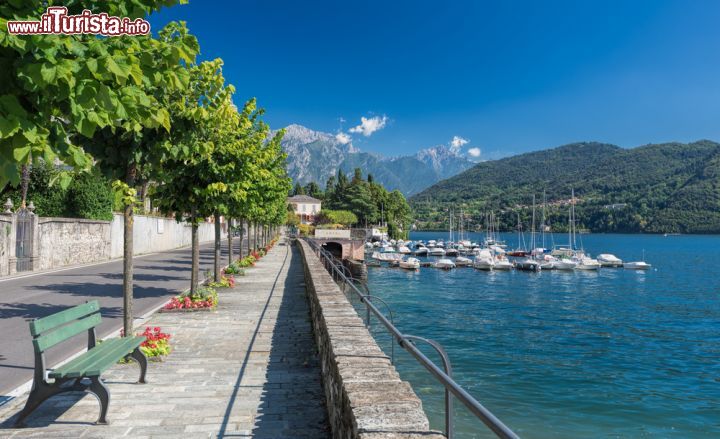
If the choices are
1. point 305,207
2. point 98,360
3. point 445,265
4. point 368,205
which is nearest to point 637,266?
point 445,265

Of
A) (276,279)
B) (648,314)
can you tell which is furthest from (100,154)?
(648,314)

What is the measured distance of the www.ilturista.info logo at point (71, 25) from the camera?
279 centimetres

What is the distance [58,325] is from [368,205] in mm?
104287

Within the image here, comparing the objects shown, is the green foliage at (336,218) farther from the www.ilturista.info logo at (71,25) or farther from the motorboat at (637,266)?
the www.ilturista.info logo at (71,25)

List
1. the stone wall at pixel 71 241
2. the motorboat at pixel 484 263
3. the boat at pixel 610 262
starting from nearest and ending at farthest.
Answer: the stone wall at pixel 71 241
the motorboat at pixel 484 263
the boat at pixel 610 262

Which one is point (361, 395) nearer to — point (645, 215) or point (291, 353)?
point (291, 353)

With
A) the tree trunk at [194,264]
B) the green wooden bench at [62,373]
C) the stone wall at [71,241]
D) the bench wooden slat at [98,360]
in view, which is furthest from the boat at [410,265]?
the green wooden bench at [62,373]

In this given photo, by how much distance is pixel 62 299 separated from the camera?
13.6m

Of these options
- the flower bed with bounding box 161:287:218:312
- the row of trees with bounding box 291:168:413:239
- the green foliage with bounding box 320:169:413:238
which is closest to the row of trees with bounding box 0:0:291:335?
the flower bed with bounding box 161:287:218:312

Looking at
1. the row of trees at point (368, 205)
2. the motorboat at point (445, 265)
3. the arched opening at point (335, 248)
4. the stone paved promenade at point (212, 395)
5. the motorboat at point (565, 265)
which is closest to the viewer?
the stone paved promenade at point (212, 395)

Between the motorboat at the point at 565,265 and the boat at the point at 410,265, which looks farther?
the motorboat at the point at 565,265

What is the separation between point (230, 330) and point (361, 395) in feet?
21.8

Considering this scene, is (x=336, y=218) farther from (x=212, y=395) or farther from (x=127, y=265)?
(x=212, y=395)

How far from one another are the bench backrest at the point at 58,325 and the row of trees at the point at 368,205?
88322mm
